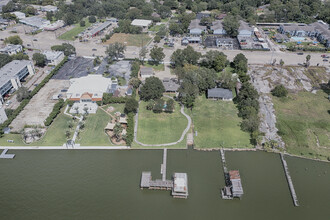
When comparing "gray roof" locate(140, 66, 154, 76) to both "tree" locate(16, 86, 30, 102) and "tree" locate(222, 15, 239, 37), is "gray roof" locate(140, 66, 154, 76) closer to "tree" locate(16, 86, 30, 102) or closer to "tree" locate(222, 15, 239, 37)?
"tree" locate(16, 86, 30, 102)

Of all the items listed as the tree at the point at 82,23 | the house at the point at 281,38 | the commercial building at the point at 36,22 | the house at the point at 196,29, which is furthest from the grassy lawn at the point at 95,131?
the commercial building at the point at 36,22

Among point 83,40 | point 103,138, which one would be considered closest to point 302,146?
point 103,138

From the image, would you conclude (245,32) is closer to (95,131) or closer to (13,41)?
(95,131)

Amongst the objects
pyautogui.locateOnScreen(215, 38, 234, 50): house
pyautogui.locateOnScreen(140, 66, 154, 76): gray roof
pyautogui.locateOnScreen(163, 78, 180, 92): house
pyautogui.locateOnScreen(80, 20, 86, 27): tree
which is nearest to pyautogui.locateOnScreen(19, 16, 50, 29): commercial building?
pyautogui.locateOnScreen(80, 20, 86, 27): tree

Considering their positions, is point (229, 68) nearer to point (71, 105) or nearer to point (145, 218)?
point (71, 105)

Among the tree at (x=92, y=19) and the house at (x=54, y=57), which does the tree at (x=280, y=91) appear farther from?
the tree at (x=92, y=19)

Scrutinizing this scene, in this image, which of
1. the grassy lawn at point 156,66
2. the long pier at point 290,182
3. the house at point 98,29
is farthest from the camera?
the house at point 98,29

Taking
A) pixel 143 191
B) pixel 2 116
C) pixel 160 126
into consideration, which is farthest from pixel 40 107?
pixel 143 191
